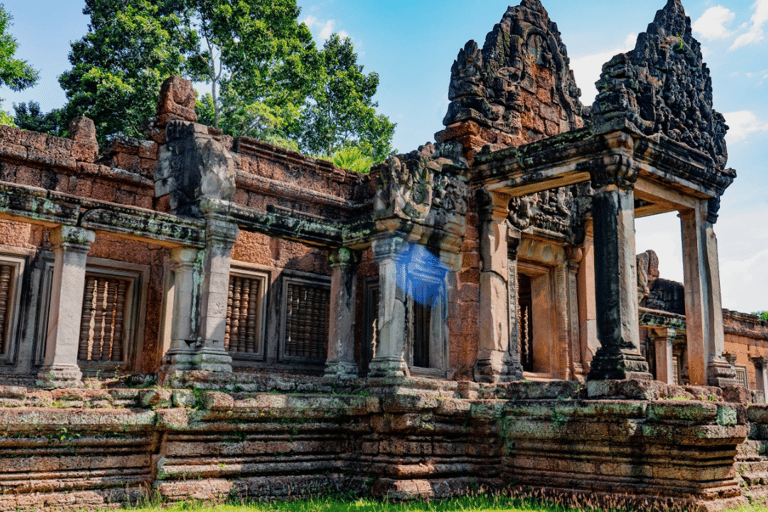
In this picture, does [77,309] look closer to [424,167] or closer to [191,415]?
[191,415]

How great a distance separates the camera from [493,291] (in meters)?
10.8

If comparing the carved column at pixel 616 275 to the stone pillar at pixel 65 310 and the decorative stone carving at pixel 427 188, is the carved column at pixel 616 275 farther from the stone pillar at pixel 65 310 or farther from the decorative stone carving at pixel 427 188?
the stone pillar at pixel 65 310

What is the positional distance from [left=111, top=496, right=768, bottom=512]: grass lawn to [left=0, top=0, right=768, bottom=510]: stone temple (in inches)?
10.0

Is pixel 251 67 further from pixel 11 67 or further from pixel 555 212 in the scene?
pixel 555 212

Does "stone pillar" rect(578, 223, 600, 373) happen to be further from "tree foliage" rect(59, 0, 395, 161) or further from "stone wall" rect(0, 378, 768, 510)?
"tree foliage" rect(59, 0, 395, 161)

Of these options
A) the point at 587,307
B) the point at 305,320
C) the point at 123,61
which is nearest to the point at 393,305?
the point at 305,320

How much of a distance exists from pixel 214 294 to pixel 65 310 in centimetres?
166

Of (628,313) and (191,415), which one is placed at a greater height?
(628,313)

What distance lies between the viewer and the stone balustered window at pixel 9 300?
9281mm

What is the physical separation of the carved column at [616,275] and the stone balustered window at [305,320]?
4849 mm

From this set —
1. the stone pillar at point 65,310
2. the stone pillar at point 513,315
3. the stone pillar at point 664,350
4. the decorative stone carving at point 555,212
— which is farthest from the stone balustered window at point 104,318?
the stone pillar at point 664,350

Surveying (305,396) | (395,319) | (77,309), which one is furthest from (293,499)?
(77,309)

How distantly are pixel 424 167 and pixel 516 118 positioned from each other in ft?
7.47

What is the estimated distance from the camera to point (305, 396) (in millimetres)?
8789
